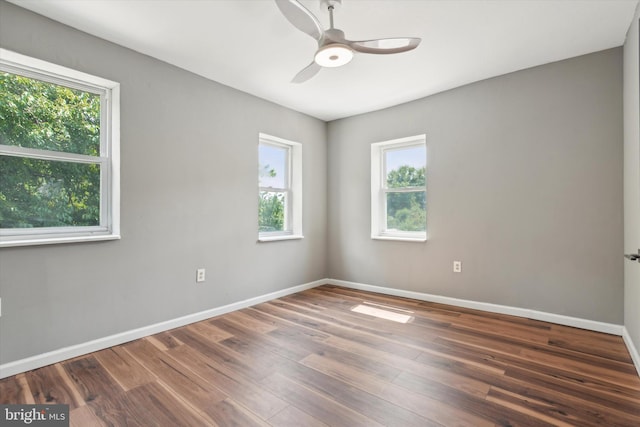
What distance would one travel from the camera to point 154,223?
266 cm

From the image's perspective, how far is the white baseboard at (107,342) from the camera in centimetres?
199

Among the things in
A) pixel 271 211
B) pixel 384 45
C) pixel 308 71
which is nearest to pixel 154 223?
pixel 271 211

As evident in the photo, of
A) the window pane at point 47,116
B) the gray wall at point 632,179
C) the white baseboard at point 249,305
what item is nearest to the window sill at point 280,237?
the white baseboard at point 249,305

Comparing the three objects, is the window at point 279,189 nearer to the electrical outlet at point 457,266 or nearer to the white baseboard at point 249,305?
the white baseboard at point 249,305

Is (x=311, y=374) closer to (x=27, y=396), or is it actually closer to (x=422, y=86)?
(x=27, y=396)

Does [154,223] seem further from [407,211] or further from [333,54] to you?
[407,211]

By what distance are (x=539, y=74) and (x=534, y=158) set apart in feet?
2.56

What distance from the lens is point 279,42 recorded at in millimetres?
2459

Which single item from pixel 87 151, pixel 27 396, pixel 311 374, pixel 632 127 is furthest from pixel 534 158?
pixel 27 396

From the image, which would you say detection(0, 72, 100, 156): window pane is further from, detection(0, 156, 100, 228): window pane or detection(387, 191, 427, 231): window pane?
detection(387, 191, 427, 231): window pane

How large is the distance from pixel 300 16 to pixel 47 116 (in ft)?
6.40

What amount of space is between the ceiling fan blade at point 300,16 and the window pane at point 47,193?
6.18 ft

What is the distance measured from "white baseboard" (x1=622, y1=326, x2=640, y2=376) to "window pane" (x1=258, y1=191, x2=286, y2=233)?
3334mm

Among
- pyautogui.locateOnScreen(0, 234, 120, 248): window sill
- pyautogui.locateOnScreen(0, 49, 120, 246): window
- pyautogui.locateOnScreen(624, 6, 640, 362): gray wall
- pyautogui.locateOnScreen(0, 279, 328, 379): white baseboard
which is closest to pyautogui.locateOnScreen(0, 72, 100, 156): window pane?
pyautogui.locateOnScreen(0, 49, 120, 246): window
